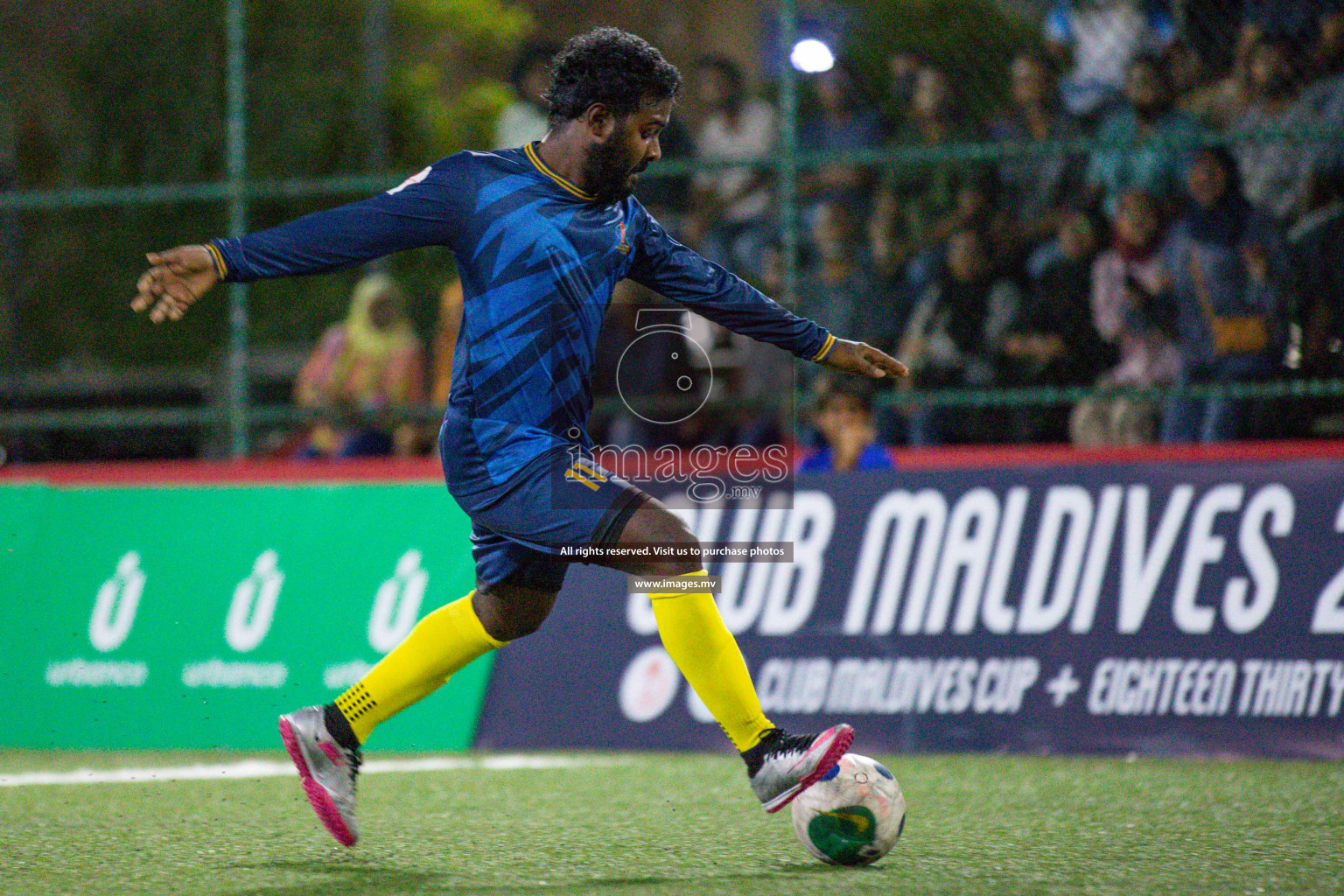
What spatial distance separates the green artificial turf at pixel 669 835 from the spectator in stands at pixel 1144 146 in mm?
2634

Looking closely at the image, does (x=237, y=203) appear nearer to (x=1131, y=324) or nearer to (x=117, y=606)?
(x=117, y=606)

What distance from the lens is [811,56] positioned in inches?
324

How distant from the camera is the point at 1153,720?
6.55 m

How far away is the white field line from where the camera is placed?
623 cm

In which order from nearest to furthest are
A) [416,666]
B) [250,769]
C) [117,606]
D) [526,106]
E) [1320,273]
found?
[416,666], [250,769], [1320,273], [117,606], [526,106]

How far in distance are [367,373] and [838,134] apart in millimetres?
3042

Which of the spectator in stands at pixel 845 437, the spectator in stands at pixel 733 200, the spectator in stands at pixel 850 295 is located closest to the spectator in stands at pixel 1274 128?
the spectator in stands at pixel 850 295

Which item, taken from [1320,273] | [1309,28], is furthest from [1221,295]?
[1309,28]

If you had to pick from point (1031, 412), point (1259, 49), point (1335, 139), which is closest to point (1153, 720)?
point (1031, 412)

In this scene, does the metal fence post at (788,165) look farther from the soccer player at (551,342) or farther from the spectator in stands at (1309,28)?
the soccer player at (551,342)

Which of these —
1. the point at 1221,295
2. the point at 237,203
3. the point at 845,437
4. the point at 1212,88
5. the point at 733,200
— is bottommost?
the point at 845,437

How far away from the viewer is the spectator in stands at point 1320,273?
719 centimetres

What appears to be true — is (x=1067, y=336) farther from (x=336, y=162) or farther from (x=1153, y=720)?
(x=336, y=162)

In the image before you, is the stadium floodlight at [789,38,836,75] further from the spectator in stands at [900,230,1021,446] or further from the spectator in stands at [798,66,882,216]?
the spectator in stands at [900,230,1021,446]
